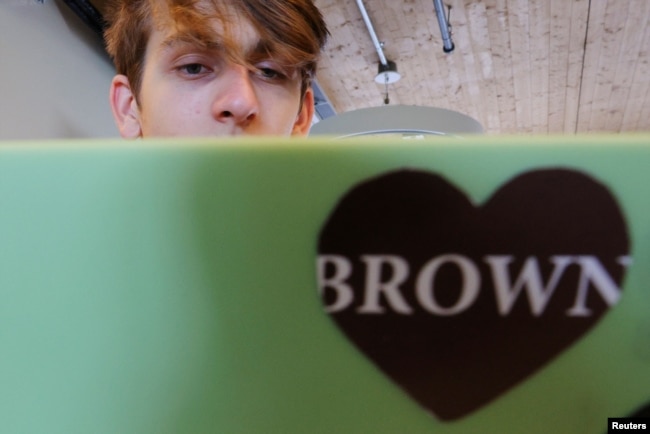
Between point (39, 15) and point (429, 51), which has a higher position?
point (429, 51)

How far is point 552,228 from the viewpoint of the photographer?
16 cm

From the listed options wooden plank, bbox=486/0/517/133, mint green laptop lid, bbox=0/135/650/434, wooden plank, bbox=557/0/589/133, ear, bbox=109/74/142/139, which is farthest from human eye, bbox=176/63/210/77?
wooden plank, bbox=557/0/589/133

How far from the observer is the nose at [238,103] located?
28.6 inches

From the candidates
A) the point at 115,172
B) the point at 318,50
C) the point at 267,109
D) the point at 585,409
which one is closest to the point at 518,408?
the point at 585,409

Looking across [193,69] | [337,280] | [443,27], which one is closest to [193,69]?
[193,69]

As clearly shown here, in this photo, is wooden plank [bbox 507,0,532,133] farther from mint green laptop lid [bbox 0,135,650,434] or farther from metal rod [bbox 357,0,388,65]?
mint green laptop lid [bbox 0,135,650,434]

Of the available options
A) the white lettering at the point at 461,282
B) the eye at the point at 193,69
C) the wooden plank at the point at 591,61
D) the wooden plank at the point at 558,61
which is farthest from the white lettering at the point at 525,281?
the wooden plank at the point at 591,61

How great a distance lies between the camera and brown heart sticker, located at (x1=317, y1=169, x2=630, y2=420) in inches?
6.1

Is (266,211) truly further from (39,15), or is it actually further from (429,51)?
(429,51)

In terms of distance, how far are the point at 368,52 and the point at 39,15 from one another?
2.04m

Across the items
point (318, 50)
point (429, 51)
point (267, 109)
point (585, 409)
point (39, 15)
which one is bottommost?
point (585, 409)

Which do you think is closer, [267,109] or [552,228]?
[552,228]

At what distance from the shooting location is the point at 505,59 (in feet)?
11.5

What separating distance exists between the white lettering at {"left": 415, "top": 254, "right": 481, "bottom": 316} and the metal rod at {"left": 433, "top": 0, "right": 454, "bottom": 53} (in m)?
2.80
